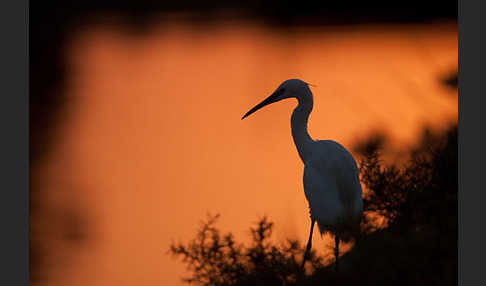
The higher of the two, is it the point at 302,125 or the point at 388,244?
the point at 302,125

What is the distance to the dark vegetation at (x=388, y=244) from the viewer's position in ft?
7.49

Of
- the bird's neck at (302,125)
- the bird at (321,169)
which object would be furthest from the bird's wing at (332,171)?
the bird's neck at (302,125)

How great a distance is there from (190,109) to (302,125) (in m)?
3.40

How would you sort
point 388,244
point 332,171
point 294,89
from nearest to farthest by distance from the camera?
1. point 388,244
2. point 332,171
3. point 294,89

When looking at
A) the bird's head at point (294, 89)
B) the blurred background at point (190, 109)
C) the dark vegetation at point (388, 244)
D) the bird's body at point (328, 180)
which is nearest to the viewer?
the dark vegetation at point (388, 244)

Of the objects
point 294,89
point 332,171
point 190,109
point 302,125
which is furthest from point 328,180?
point 190,109

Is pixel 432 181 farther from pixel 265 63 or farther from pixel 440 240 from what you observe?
pixel 265 63

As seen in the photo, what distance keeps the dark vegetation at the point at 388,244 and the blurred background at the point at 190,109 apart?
11cm

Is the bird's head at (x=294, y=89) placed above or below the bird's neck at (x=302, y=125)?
above

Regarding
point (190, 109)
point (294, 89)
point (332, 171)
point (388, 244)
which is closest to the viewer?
point (388, 244)

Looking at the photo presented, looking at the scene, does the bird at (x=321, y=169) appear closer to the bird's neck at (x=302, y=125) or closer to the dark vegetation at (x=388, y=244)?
the bird's neck at (x=302, y=125)

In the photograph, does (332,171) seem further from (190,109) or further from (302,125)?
(190,109)

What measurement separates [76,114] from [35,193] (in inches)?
75.5

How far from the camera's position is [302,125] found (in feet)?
12.7
